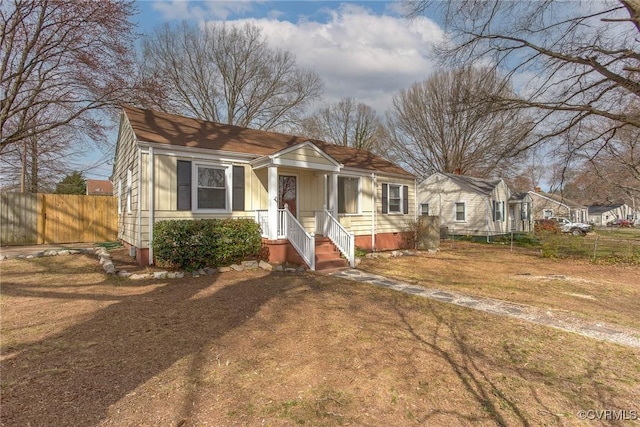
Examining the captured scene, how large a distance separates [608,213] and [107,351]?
82024mm

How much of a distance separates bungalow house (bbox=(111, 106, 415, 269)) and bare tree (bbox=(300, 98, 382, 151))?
60.6 feet

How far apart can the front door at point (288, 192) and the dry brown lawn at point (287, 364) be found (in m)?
5.55

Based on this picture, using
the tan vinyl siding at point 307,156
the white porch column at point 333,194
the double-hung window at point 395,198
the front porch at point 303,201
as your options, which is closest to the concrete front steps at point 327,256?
the front porch at point 303,201

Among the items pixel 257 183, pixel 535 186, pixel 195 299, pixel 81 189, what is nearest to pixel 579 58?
pixel 257 183

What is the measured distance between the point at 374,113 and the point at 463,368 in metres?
30.4

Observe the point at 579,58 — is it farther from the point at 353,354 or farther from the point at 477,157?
the point at 477,157

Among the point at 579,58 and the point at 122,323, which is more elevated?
the point at 579,58

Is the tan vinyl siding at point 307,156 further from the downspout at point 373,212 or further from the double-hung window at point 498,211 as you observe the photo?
the double-hung window at point 498,211

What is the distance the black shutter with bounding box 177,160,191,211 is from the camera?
28.5 feet

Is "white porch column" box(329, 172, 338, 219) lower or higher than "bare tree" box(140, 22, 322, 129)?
lower

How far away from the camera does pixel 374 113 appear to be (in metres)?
31.5

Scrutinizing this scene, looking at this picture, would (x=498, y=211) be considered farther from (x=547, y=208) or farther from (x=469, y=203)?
(x=547, y=208)

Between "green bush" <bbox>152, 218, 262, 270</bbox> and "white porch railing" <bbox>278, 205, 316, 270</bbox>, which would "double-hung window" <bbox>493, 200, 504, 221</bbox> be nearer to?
"white porch railing" <bbox>278, 205, 316, 270</bbox>

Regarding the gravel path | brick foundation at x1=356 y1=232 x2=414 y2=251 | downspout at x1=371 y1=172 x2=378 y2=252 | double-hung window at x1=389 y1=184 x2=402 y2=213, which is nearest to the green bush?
the gravel path
